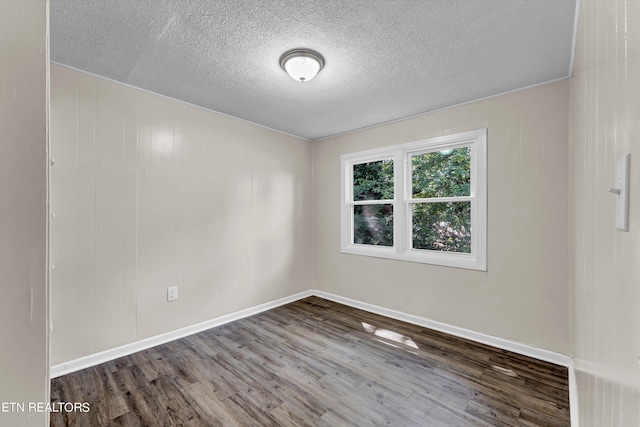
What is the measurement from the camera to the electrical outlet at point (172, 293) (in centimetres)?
275

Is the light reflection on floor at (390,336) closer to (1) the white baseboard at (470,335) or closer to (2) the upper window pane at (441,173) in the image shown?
(1) the white baseboard at (470,335)

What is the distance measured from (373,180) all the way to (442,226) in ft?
3.59

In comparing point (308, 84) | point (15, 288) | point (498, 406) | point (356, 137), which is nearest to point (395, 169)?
point (356, 137)

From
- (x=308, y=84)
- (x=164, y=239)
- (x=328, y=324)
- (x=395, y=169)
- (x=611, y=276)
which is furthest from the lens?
(x=395, y=169)

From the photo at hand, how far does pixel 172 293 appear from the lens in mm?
2770

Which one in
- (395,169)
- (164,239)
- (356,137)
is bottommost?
(164,239)

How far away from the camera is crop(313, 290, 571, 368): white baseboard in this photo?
7.68ft

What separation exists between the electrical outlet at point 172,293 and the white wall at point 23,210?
2503 mm

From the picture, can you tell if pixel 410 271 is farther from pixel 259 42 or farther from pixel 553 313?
pixel 259 42

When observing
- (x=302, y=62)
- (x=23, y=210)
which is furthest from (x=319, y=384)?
(x=302, y=62)

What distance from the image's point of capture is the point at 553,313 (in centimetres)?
233

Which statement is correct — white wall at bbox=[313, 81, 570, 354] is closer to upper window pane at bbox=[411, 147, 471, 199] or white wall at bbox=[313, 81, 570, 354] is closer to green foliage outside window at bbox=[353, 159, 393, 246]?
upper window pane at bbox=[411, 147, 471, 199]

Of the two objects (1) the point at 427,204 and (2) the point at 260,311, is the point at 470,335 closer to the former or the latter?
(1) the point at 427,204

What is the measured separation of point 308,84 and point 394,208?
70.5 inches
